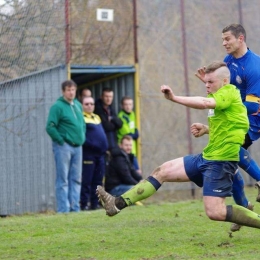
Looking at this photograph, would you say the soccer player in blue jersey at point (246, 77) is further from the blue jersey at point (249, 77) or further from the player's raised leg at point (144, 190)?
the player's raised leg at point (144, 190)

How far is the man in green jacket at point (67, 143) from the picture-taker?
41.4 feet

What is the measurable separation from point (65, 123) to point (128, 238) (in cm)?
456

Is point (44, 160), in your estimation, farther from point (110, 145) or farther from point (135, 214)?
point (135, 214)

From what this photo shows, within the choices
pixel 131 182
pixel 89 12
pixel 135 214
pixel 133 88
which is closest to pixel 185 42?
pixel 133 88

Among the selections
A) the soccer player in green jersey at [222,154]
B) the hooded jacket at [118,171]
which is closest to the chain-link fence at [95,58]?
the hooded jacket at [118,171]

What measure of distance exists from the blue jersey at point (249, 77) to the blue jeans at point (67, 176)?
4308 mm

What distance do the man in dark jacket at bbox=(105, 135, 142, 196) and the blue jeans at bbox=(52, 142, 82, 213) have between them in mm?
1131

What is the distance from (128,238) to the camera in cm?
848

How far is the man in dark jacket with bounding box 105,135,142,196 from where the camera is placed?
13.9m

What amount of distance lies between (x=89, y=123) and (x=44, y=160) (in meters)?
1.01

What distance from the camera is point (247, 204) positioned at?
8633mm

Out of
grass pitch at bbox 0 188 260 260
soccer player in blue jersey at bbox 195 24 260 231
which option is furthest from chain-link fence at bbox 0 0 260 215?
soccer player in blue jersey at bbox 195 24 260 231

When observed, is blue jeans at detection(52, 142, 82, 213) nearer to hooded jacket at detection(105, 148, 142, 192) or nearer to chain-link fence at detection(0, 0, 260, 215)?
chain-link fence at detection(0, 0, 260, 215)

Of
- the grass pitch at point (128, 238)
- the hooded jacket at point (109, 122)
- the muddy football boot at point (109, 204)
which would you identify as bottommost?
the grass pitch at point (128, 238)
